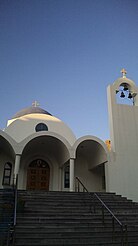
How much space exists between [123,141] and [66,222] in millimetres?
7454

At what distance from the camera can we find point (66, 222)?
7.09m

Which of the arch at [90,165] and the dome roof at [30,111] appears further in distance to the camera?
the dome roof at [30,111]

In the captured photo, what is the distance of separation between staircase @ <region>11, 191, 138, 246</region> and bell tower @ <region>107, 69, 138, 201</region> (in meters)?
2.46

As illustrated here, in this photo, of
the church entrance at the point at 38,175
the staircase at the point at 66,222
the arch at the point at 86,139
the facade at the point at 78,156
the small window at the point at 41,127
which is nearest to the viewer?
the staircase at the point at 66,222

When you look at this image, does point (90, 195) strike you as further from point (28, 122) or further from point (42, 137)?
point (28, 122)

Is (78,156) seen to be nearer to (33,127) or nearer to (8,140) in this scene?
(33,127)

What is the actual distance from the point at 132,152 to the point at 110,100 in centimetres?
366

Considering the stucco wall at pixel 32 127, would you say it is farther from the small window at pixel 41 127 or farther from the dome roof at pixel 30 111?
the dome roof at pixel 30 111

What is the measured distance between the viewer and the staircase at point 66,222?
616 cm

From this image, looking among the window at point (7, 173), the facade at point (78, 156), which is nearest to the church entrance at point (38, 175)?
the facade at point (78, 156)

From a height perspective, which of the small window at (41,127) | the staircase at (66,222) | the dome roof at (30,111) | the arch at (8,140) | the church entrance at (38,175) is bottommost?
the staircase at (66,222)

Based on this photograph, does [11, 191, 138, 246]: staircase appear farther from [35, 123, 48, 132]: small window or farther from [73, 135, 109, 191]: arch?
[35, 123, 48, 132]: small window

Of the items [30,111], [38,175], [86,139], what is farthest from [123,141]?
[30,111]

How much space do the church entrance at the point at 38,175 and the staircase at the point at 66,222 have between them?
4742 mm
